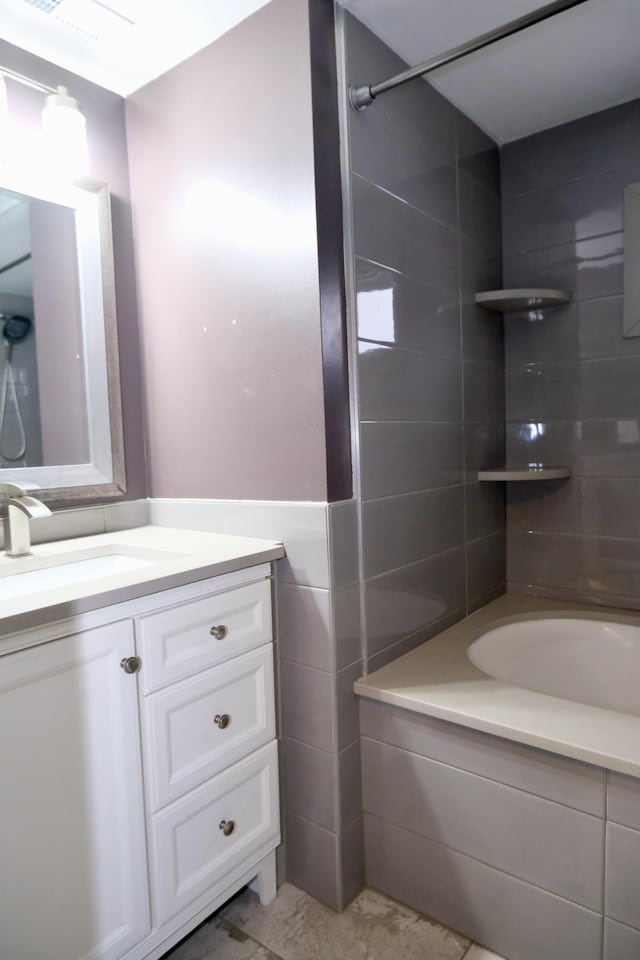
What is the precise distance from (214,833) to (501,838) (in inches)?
24.8

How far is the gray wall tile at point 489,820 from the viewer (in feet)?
3.84

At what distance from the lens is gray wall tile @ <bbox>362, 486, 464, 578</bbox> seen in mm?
1525

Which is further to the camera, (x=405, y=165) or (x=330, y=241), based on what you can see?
(x=405, y=165)

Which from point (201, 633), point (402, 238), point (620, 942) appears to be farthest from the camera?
point (402, 238)

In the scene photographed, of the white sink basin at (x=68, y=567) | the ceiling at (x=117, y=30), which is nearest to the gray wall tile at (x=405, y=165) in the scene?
the ceiling at (x=117, y=30)

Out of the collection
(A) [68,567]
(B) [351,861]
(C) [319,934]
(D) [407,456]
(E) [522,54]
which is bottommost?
(C) [319,934]

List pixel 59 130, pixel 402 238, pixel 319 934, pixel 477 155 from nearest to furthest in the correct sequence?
pixel 319 934
pixel 59 130
pixel 402 238
pixel 477 155

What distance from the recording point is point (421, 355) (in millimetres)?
1724

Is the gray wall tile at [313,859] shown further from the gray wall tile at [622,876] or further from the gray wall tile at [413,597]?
the gray wall tile at [622,876]

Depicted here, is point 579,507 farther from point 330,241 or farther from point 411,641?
point 330,241

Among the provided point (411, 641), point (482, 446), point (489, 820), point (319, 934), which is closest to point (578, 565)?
point (482, 446)

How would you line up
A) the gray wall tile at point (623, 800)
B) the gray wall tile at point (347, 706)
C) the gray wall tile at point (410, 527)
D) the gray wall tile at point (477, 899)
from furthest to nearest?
the gray wall tile at point (410, 527)
the gray wall tile at point (347, 706)
the gray wall tile at point (477, 899)
the gray wall tile at point (623, 800)

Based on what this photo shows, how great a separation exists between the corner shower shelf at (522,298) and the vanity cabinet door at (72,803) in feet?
5.14

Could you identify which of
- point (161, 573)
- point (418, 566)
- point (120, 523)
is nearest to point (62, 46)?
point (120, 523)
